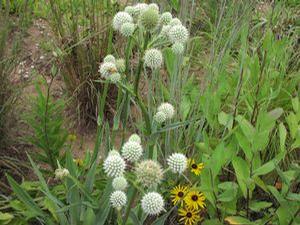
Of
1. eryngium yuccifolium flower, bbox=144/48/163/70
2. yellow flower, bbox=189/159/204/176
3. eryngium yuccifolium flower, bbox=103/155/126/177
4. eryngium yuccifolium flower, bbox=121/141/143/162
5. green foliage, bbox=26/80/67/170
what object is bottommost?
yellow flower, bbox=189/159/204/176

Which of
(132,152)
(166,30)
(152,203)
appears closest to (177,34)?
(166,30)

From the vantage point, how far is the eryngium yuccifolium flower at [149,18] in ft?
4.89

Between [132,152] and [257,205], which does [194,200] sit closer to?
[257,205]

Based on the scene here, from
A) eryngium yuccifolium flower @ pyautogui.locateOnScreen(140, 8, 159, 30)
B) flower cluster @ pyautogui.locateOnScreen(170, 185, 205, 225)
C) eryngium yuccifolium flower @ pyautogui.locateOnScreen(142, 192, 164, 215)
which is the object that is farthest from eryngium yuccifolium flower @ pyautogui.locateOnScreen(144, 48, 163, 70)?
flower cluster @ pyautogui.locateOnScreen(170, 185, 205, 225)

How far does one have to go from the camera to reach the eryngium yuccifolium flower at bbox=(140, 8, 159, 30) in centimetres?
149

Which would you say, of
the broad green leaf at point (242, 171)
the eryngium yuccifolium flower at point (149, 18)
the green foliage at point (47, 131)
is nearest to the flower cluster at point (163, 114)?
the eryngium yuccifolium flower at point (149, 18)

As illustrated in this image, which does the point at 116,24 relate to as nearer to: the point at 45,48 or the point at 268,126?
the point at 268,126

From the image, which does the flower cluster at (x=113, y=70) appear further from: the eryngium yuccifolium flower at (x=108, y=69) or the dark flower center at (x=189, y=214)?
the dark flower center at (x=189, y=214)

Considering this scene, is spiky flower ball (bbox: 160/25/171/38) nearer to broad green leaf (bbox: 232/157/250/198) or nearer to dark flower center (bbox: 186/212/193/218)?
broad green leaf (bbox: 232/157/250/198)

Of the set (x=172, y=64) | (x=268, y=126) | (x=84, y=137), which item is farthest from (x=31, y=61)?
(x=268, y=126)

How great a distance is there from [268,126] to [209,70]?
21.8 inches

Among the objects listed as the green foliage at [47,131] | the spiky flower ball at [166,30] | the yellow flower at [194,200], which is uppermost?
the spiky flower ball at [166,30]

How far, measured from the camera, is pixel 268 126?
73.2 inches

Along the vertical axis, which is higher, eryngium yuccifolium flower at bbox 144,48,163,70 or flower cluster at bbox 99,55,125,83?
eryngium yuccifolium flower at bbox 144,48,163,70
